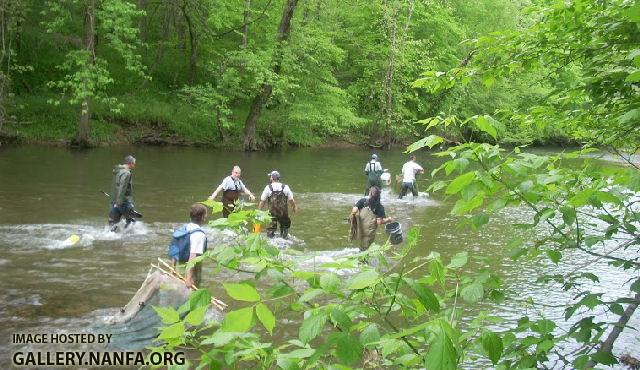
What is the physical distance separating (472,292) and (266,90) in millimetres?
30722

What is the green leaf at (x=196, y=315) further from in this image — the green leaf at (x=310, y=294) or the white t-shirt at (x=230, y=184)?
the white t-shirt at (x=230, y=184)

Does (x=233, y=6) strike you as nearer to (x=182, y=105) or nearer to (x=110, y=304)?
(x=182, y=105)

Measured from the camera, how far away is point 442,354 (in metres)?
2.07

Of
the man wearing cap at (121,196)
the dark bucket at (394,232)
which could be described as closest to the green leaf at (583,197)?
the dark bucket at (394,232)

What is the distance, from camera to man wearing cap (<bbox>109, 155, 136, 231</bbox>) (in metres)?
13.2

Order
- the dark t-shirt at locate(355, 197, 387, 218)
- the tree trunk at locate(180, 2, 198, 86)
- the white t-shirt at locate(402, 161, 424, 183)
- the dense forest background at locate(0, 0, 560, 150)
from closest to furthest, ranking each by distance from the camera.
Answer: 1. the dark t-shirt at locate(355, 197, 387, 218)
2. the white t-shirt at locate(402, 161, 424, 183)
3. the dense forest background at locate(0, 0, 560, 150)
4. the tree trunk at locate(180, 2, 198, 86)

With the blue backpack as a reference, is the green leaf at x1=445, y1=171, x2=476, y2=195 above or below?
above

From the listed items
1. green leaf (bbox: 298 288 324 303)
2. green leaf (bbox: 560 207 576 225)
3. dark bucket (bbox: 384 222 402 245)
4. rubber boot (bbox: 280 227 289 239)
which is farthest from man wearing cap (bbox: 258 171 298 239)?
green leaf (bbox: 298 288 324 303)

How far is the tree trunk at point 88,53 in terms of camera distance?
25906 millimetres

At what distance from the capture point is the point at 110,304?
8.61m

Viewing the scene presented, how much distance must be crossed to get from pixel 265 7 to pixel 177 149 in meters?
10.1

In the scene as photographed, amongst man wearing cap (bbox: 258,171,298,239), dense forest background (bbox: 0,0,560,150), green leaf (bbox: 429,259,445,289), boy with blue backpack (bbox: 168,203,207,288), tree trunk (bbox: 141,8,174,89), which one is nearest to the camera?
green leaf (bbox: 429,259,445,289)

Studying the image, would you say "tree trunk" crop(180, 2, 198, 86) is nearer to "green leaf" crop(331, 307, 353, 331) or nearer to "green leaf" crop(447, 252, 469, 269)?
"green leaf" crop(447, 252, 469, 269)

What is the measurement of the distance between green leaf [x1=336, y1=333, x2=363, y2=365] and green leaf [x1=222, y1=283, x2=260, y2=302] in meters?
0.41
